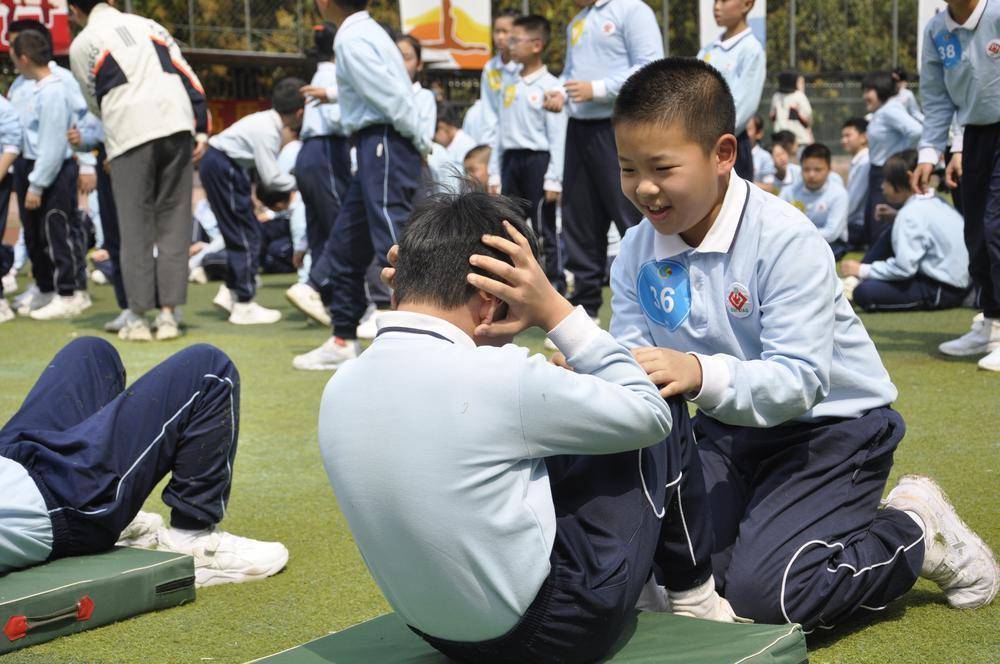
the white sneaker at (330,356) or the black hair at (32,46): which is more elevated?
the black hair at (32,46)

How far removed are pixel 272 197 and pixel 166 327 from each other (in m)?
4.03

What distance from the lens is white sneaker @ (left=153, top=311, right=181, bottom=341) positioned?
23.7 ft

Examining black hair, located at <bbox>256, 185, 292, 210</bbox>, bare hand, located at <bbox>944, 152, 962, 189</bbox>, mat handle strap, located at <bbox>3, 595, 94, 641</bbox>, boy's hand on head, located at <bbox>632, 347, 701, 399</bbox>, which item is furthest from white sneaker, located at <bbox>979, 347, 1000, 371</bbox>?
black hair, located at <bbox>256, 185, 292, 210</bbox>

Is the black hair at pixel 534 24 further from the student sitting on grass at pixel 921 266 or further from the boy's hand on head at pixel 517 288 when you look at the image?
the boy's hand on head at pixel 517 288

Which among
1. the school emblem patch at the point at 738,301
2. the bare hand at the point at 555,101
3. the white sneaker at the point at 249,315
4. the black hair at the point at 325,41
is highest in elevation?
the black hair at the point at 325,41

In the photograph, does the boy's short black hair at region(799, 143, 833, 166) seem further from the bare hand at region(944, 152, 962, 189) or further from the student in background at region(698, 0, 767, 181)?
the bare hand at region(944, 152, 962, 189)

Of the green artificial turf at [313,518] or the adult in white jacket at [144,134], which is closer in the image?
the green artificial turf at [313,518]

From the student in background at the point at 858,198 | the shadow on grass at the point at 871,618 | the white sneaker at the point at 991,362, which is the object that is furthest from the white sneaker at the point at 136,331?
the student in background at the point at 858,198

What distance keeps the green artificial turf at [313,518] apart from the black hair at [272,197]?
4.35 metres

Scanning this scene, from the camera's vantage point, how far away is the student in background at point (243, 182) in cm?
811

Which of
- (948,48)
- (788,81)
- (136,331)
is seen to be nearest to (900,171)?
(948,48)

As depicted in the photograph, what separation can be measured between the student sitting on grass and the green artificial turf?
1.36 ft

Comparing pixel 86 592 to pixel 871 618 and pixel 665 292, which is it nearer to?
pixel 665 292

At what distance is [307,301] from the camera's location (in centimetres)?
719
